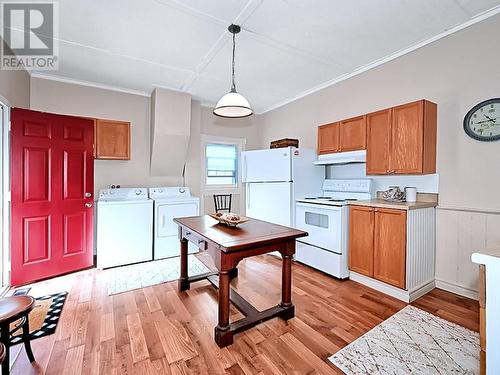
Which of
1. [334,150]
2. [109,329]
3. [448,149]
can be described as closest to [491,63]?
[448,149]

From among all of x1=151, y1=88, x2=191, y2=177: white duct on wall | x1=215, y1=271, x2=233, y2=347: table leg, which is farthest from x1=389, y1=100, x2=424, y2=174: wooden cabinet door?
x1=151, y1=88, x2=191, y2=177: white duct on wall

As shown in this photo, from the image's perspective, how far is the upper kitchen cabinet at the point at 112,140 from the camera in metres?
3.78

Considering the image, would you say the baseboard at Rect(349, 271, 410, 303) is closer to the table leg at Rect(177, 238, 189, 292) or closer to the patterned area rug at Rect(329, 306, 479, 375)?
the patterned area rug at Rect(329, 306, 479, 375)

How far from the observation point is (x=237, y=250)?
176 cm

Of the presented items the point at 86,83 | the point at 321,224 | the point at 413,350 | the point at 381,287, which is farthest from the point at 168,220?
the point at 413,350

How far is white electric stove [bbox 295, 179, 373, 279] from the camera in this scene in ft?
9.84

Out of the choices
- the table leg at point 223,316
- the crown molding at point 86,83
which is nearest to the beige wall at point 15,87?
the crown molding at point 86,83

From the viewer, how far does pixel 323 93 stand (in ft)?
13.1

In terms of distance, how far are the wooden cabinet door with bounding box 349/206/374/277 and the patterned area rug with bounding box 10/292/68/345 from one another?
304 cm

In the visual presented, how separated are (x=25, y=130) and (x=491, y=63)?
5.00 m

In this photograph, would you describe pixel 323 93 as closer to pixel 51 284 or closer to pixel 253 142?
pixel 253 142

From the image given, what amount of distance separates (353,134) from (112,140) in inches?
142

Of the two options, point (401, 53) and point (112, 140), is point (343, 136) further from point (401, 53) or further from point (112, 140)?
point (112, 140)

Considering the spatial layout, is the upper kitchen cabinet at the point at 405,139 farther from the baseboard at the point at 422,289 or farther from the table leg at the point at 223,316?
the table leg at the point at 223,316
